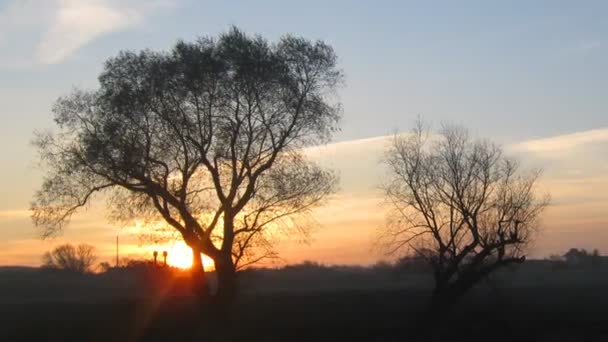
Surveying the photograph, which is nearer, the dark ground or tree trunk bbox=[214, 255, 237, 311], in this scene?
tree trunk bbox=[214, 255, 237, 311]

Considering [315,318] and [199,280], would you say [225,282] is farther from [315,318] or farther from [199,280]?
[315,318]

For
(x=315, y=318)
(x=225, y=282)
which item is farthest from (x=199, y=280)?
(x=315, y=318)

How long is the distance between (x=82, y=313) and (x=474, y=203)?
2131 cm

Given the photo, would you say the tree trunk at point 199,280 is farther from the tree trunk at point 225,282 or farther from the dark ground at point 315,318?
the dark ground at point 315,318

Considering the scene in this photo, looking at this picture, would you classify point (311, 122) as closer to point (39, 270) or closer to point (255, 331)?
point (255, 331)

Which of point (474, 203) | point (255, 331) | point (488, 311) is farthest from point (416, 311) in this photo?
point (255, 331)

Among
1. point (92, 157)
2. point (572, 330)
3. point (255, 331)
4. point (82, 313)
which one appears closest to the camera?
point (92, 157)

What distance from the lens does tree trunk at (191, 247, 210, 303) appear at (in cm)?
4156

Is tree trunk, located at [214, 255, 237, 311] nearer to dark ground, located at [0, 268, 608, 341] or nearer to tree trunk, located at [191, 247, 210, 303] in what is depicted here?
tree trunk, located at [191, 247, 210, 303]

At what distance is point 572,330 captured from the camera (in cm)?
4666

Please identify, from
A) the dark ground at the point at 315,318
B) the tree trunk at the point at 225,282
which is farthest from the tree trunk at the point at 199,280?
the dark ground at the point at 315,318

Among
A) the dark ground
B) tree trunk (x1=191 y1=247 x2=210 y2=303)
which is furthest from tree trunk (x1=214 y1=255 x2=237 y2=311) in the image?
the dark ground

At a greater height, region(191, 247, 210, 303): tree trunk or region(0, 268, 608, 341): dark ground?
region(191, 247, 210, 303): tree trunk

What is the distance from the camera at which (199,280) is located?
137 feet
